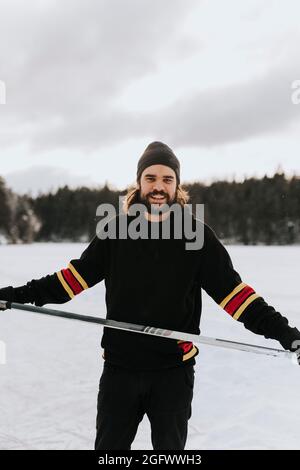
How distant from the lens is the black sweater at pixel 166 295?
196cm

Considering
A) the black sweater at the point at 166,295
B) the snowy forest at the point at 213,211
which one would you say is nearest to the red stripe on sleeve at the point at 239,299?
the black sweater at the point at 166,295

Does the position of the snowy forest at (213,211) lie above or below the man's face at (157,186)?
above

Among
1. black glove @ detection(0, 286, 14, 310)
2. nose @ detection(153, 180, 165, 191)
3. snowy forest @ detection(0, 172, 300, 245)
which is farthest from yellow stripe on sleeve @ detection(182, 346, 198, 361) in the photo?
snowy forest @ detection(0, 172, 300, 245)

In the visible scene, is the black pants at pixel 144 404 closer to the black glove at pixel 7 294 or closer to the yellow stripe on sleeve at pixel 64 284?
the yellow stripe on sleeve at pixel 64 284

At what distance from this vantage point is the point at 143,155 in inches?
87.0

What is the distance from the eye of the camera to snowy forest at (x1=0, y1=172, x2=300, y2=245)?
51.5 meters

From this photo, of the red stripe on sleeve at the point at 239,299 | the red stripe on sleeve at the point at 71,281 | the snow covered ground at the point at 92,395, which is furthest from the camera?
the snow covered ground at the point at 92,395

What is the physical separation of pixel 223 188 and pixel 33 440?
6424 centimetres

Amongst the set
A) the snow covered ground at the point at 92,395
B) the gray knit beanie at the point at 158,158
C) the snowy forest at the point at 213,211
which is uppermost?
the snowy forest at the point at 213,211

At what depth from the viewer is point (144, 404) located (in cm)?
199

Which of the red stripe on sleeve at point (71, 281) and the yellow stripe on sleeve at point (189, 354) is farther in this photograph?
the red stripe on sleeve at point (71, 281)

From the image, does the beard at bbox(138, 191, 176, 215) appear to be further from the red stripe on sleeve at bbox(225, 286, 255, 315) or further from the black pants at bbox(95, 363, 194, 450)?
the black pants at bbox(95, 363, 194, 450)
